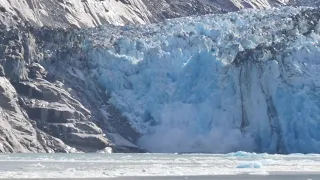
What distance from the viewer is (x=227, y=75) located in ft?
186

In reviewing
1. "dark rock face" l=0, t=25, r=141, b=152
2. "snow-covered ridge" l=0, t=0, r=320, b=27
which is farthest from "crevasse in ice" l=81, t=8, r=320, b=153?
"snow-covered ridge" l=0, t=0, r=320, b=27

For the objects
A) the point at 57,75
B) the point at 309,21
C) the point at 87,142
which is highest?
the point at 309,21

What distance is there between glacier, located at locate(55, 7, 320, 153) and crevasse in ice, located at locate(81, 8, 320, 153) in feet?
0.23

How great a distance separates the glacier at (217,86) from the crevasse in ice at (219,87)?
0.23 ft

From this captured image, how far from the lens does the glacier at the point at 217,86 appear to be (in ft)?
177

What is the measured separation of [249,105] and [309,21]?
10.6m

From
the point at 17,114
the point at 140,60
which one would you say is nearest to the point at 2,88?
the point at 17,114

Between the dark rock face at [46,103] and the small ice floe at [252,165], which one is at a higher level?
the small ice floe at [252,165]

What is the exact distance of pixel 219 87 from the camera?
5653 centimetres

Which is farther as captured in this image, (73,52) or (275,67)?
(73,52)

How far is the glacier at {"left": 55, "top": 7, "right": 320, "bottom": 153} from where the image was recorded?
53.9 m

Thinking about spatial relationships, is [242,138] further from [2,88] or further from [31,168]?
[31,168]

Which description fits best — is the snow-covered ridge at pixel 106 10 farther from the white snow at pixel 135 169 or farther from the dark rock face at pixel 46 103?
the white snow at pixel 135 169

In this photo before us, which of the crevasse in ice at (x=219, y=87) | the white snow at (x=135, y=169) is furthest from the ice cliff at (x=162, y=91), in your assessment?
the white snow at (x=135, y=169)
